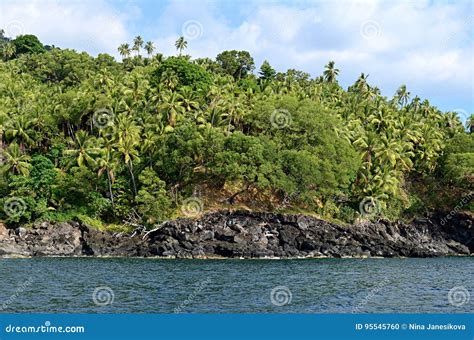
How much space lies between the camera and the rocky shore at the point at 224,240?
64625 millimetres

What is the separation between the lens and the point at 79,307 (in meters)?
32.6

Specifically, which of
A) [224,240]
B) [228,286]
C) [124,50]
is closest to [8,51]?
[124,50]

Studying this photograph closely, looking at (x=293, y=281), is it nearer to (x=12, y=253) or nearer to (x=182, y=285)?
(x=182, y=285)

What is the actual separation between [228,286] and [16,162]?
136ft

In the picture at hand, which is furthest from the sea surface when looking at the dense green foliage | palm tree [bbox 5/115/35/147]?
palm tree [bbox 5/115/35/147]

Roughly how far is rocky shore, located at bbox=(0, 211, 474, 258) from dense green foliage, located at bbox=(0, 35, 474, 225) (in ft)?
10.0

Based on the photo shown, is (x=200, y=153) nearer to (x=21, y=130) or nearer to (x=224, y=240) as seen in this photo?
(x=224, y=240)

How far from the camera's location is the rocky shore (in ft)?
212

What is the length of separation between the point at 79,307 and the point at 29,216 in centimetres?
3930

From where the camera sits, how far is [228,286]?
41.3 m

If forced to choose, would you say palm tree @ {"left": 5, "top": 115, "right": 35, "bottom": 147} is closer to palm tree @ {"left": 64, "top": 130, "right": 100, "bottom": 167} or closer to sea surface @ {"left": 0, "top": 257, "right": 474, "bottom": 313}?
palm tree @ {"left": 64, "top": 130, "right": 100, "bottom": 167}

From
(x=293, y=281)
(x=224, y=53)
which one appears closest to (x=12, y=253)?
(x=293, y=281)

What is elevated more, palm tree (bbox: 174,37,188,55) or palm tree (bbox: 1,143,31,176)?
palm tree (bbox: 174,37,188,55)

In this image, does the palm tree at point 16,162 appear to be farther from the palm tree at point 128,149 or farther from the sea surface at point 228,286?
the sea surface at point 228,286
